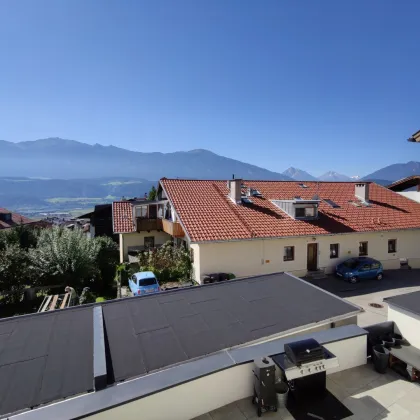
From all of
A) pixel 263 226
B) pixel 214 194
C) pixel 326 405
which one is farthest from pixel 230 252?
pixel 326 405

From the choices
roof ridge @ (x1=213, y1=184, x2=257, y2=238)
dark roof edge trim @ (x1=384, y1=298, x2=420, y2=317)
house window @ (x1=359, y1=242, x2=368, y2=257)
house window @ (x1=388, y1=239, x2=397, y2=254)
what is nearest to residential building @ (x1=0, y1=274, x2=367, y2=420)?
dark roof edge trim @ (x1=384, y1=298, x2=420, y2=317)

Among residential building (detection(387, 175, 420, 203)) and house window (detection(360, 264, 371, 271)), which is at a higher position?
residential building (detection(387, 175, 420, 203))

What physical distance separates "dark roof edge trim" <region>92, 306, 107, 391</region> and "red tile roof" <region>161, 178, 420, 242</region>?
11.0 m

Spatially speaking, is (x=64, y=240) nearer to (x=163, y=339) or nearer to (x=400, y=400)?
(x=163, y=339)

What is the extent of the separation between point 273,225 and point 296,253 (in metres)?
2.38

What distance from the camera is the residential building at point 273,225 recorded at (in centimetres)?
1792

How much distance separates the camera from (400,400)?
472cm

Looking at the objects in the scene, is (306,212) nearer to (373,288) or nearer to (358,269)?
(358,269)

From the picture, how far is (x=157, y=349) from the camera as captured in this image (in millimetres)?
5000

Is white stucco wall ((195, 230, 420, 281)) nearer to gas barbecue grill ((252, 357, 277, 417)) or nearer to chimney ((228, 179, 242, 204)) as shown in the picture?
chimney ((228, 179, 242, 204))

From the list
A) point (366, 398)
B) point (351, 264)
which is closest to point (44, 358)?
point (366, 398)

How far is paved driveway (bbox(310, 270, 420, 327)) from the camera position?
15.5 metres

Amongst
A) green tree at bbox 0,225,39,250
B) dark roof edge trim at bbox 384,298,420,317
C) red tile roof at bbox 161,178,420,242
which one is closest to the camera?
dark roof edge trim at bbox 384,298,420,317

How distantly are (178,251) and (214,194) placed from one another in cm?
539
